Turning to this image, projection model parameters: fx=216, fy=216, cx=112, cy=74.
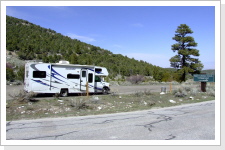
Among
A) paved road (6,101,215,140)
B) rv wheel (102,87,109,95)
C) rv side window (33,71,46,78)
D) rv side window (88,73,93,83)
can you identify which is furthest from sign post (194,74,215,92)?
rv side window (33,71,46,78)

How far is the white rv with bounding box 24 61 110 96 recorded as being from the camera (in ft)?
50.9

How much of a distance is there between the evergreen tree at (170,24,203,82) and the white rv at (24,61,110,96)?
27.8m

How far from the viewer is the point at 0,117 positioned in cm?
714

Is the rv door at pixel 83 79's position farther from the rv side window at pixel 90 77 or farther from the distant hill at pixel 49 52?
the distant hill at pixel 49 52

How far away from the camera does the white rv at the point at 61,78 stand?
15500 mm

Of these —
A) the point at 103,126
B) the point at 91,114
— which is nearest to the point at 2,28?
the point at 103,126

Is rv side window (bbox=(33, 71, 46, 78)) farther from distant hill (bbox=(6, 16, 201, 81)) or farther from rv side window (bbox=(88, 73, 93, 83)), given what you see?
distant hill (bbox=(6, 16, 201, 81))

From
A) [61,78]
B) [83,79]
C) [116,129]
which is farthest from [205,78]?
[116,129]

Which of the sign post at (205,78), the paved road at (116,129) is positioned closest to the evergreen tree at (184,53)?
the sign post at (205,78)

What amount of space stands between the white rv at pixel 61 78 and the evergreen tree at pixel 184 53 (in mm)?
27797

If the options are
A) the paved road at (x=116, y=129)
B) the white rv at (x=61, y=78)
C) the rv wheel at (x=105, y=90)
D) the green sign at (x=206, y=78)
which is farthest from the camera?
the green sign at (x=206, y=78)

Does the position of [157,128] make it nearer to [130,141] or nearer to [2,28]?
[130,141]

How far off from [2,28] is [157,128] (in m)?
6.14

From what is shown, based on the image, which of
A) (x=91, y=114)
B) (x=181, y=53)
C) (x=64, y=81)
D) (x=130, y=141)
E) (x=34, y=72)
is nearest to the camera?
(x=130, y=141)
